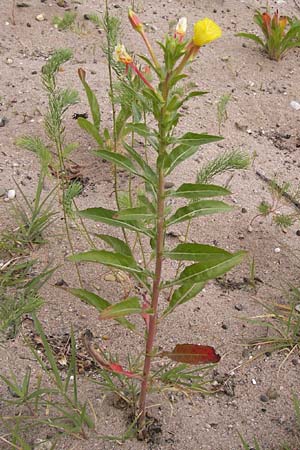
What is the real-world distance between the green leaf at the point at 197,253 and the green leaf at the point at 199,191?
0.11 m

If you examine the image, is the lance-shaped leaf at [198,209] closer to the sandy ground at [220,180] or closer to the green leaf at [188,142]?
the green leaf at [188,142]

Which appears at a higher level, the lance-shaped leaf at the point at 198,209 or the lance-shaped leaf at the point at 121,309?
the lance-shaped leaf at the point at 198,209

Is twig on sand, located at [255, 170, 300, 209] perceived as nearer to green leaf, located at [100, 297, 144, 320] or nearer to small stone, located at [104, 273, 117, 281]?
small stone, located at [104, 273, 117, 281]

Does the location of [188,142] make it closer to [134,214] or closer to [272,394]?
[134,214]

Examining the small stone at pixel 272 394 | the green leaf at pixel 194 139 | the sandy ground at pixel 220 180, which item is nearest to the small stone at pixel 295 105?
the sandy ground at pixel 220 180

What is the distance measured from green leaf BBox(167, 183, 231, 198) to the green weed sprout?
217 cm

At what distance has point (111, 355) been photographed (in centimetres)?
187

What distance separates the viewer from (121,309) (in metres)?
1.33

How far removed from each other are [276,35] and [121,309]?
2.50 m

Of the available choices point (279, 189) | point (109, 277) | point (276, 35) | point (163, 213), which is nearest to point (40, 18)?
point (276, 35)

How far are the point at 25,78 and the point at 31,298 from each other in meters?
1.55

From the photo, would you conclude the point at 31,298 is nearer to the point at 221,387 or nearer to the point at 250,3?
the point at 221,387

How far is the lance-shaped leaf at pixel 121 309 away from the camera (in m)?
1.31

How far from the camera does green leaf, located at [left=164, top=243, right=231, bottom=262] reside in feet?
4.48
